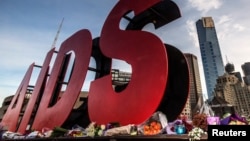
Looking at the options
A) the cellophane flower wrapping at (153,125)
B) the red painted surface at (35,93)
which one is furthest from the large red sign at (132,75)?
the red painted surface at (35,93)

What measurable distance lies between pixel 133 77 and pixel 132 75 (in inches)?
3.8

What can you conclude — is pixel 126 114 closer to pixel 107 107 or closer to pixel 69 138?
pixel 107 107

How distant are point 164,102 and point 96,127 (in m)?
3.02

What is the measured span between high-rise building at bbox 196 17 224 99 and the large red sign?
16155cm

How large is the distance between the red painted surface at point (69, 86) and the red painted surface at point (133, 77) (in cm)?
111

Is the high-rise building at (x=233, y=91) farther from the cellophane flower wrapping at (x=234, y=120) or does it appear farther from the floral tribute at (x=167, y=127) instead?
the cellophane flower wrapping at (x=234, y=120)

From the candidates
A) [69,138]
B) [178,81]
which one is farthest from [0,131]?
[178,81]

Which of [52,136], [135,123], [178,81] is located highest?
[178,81]

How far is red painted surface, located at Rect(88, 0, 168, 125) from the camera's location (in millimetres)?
6426

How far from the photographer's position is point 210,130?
3152 millimetres

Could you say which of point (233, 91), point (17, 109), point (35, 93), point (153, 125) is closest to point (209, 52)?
point (233, 91)

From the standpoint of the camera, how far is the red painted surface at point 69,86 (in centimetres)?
970

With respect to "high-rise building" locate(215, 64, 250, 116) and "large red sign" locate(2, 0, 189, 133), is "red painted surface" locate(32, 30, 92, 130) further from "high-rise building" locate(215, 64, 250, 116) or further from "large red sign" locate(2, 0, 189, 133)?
"high-rise building" locate(215, 64, 250, 116)

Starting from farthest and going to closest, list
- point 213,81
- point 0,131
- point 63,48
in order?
point 213,81 < point 63,48 < point 0,131
